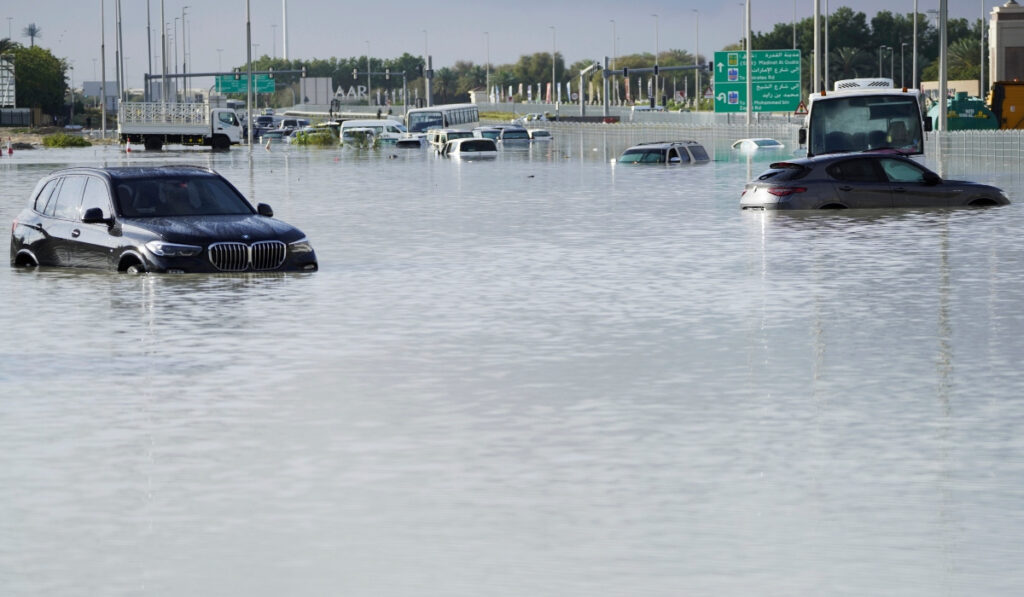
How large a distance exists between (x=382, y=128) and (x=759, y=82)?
71.3 feet

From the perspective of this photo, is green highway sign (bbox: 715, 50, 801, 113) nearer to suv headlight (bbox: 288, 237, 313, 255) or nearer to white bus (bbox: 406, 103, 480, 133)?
white bus (bbox: 406, 103, 480, 133)

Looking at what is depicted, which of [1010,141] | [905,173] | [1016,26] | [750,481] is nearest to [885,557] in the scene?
[750,481]

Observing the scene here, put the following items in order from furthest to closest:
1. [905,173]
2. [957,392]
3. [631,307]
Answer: [905,173]
[631,307]
[957,392]

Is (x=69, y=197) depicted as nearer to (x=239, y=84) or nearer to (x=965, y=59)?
(x=239, y=84)

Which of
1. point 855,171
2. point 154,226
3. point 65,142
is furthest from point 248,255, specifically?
point 65,142

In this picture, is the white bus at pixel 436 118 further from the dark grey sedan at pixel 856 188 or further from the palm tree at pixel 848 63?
the dark grey sedan at pixel 856 188

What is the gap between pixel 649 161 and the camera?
61.6 m

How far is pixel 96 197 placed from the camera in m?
20.2

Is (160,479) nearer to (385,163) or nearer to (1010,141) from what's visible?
(1010,141)

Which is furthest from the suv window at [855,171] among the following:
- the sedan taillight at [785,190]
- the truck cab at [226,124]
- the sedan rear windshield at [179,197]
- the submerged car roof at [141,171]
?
the truck cab at [226,124]

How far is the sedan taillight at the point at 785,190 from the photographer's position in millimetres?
31875

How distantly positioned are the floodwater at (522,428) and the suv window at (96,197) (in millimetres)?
867

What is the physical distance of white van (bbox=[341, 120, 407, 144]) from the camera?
92.8 m

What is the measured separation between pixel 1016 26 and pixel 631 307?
129 metres
